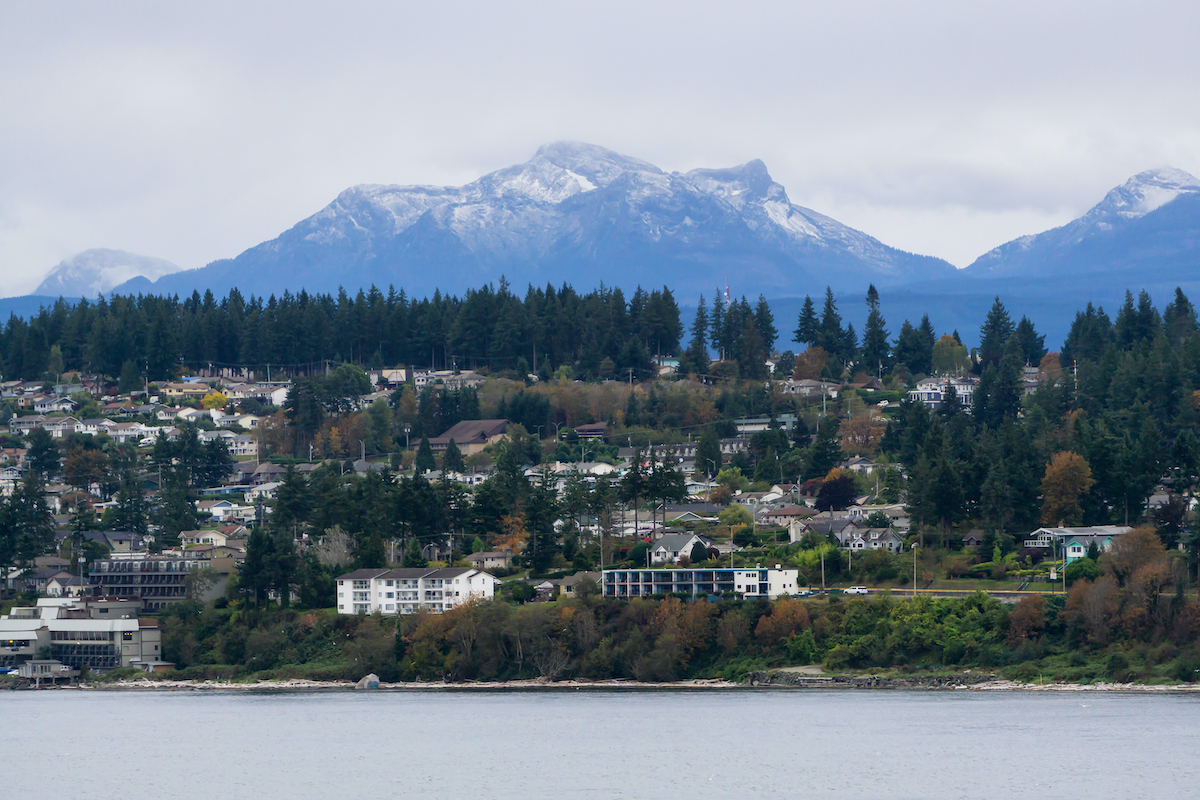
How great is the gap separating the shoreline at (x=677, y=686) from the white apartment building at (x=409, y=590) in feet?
17.1

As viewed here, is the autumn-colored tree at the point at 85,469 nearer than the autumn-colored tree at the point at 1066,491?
No

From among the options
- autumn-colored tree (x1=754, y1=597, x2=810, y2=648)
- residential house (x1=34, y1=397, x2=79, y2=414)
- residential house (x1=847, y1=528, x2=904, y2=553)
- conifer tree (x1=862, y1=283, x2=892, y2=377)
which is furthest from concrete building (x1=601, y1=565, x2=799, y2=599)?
residential house (x1=34, y1=397, x2=79, y2=414)

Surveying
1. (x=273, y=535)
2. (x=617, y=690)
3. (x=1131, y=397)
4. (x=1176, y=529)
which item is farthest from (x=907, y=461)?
(x=273, y=535)

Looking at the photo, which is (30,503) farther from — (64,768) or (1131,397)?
(1131,397)

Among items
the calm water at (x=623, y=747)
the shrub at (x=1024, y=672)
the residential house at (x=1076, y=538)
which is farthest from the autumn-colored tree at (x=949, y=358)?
the calm water at (x=623, y=747)

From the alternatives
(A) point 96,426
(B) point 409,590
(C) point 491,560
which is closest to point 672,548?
(C) point 491,560

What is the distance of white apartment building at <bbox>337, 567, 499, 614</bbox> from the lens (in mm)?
82625

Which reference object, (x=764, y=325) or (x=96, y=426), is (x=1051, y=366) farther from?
(x=96, y=426)

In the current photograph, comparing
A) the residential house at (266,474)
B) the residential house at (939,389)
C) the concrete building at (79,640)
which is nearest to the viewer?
the concrete building at (79,640)

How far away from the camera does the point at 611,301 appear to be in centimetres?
13738

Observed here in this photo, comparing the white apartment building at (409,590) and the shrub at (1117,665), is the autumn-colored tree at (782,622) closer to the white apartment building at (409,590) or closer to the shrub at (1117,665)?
the shrub at (1117,665)

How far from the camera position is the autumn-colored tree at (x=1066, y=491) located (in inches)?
3199

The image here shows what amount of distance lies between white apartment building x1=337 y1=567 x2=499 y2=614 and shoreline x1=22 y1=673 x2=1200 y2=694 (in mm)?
5212

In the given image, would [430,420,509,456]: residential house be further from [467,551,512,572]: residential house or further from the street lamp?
the street lamp
